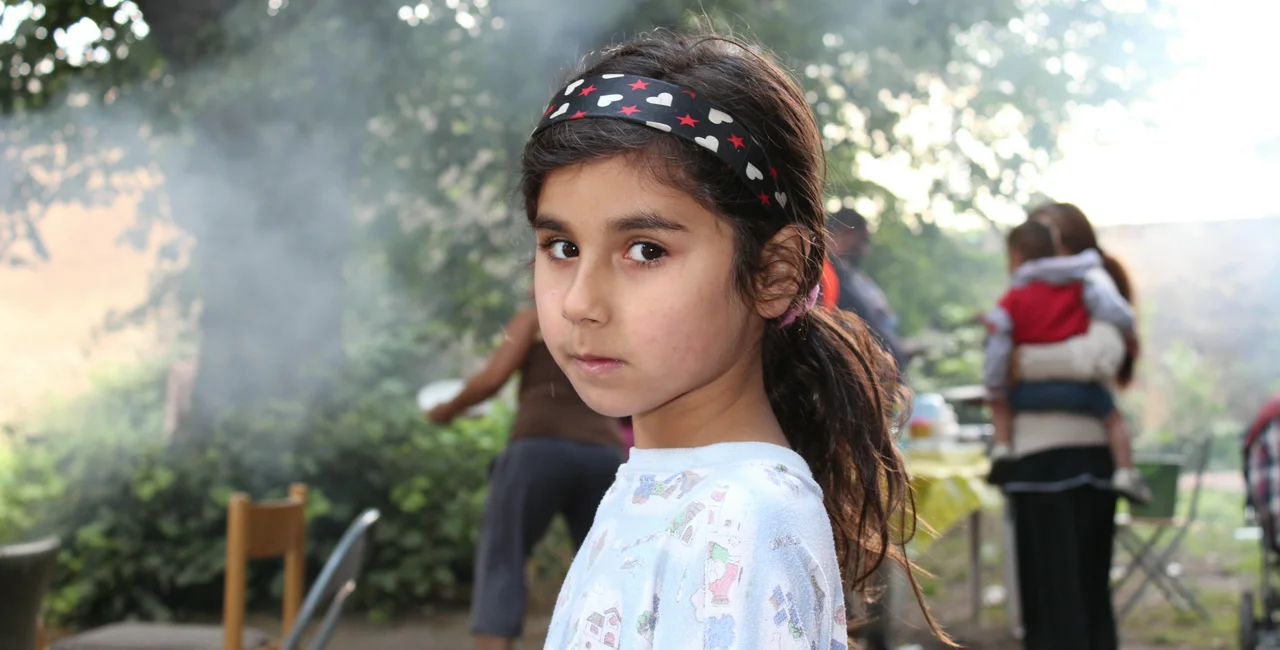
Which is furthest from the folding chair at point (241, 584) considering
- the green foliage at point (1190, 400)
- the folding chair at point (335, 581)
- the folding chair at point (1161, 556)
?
the green foliage at point (1190, 400)

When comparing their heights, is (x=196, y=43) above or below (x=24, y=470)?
A: above

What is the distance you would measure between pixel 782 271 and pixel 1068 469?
288cm

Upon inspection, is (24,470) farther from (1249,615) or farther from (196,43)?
(1249,615)

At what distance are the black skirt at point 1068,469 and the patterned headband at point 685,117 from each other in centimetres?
290

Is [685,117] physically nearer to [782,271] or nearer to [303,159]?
[782,271]

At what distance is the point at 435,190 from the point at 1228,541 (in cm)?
622

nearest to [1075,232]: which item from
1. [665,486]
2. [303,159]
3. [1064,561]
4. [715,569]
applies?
[1064,561]

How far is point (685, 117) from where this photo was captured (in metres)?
1.06

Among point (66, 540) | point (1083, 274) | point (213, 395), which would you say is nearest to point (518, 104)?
point (213, 395)

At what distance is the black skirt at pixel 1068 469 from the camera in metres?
3.68

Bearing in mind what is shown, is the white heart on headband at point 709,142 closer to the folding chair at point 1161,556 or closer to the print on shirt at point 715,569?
the print on shirt at point 715,569

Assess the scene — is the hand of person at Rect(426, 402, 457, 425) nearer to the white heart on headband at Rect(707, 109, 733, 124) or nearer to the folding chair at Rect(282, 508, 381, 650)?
the folding chair at Rect(282, 508, 381, 650)

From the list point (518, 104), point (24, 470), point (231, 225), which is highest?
point (518, 104)

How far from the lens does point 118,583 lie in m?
5.71
